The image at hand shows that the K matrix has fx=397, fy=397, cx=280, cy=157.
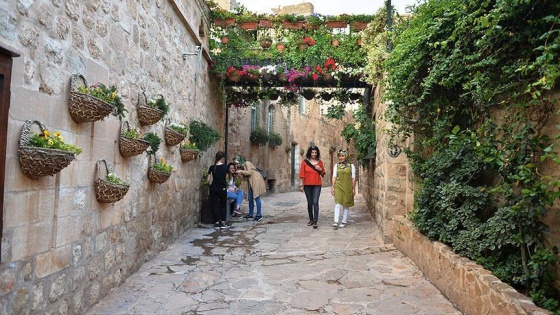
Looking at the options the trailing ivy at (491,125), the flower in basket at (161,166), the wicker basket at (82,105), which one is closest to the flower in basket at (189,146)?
the flower in basket at (161,166)

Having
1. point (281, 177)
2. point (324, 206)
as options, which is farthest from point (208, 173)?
point (281, 177)

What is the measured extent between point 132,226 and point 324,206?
7048mm

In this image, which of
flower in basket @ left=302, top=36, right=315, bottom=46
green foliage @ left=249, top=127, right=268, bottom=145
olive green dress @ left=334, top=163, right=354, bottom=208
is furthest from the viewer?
green foliage @ left=249, top=127, right=268, bottom=145

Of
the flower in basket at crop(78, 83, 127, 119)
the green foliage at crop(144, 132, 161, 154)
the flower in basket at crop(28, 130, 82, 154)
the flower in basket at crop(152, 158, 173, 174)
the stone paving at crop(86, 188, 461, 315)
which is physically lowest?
the stone paving at crop(86, 188, 461, 315)

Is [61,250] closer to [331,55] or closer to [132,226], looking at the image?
[132,226]

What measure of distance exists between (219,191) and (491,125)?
4.97 meters

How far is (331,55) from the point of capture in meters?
7.97

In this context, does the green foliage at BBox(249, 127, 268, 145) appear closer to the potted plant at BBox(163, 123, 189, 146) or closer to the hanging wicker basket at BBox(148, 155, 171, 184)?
the potted plant at BBox(163, 123, 189, 146)

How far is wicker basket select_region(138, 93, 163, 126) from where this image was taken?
4371mm

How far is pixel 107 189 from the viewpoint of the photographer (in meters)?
3.42

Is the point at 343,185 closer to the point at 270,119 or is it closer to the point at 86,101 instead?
the point at 86,101

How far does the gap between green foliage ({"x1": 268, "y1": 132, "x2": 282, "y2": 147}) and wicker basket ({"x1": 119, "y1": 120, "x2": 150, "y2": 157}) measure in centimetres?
1097

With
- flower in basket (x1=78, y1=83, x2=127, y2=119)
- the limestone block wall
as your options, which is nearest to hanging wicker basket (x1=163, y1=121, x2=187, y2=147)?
the limestone block wall

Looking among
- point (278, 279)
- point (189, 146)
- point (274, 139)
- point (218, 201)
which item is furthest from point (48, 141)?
point (274, 139)
